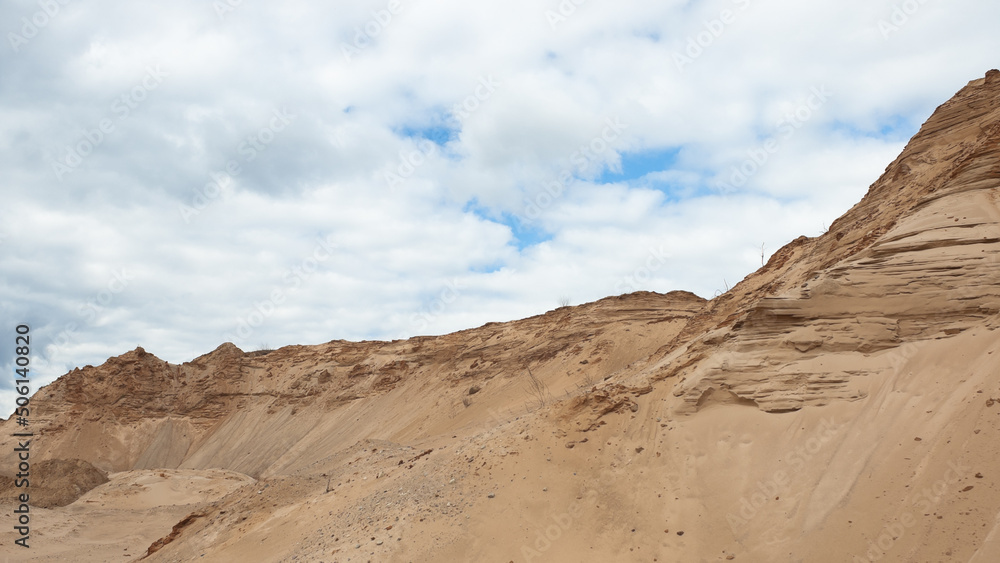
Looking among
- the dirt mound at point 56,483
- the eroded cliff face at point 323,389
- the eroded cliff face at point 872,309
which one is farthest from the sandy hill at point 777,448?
the eroded cliff face at point 323,389

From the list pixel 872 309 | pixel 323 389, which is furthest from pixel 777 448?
pixel 323 389

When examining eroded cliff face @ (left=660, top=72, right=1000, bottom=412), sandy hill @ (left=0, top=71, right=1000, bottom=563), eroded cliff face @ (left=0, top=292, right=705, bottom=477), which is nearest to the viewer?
sandy hill @ (left=0, top=71, right=1000, bottom=563)

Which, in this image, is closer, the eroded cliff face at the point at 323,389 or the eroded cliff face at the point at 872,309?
the eroded cliff face at the point at 872,309

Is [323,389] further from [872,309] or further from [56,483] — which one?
[872,309]

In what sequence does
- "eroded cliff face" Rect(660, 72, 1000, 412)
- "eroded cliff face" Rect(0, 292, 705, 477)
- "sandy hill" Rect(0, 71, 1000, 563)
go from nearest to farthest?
"sandy hill" Rect(0, 71, 1000, 563) → "eroded cliff face" Rect(660, 72, 1000, 412) → "eroded cliff face" Rect(0, 292, 705, 477)

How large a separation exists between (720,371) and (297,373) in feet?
107

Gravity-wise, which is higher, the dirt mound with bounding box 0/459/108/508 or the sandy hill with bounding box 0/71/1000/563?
the dirt mound with bounding box 0/459/108/508

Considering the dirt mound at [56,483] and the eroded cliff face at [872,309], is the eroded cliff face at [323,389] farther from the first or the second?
the eroded cliff face at [872,309]

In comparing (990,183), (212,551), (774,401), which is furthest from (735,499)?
(212,551)

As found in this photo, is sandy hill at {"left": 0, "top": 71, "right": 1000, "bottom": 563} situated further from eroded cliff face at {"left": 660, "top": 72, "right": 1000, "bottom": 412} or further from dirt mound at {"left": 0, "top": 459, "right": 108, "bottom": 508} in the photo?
dirt mound at {"left": 0, "top": 459, "right": 108, "bottom": 508}

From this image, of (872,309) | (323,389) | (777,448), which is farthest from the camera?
(323,389)

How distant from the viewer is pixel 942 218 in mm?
10164

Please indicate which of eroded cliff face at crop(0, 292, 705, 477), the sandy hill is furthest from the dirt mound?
the sandy hill

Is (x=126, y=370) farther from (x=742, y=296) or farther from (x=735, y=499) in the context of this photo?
(x=735, y=499)
